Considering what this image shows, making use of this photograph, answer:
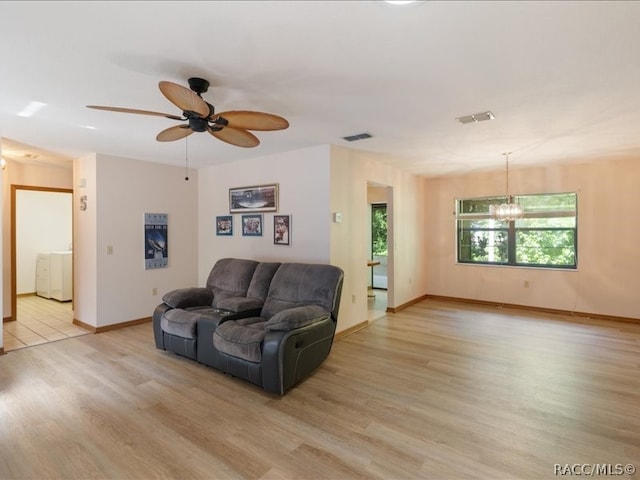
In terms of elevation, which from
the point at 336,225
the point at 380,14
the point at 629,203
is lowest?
the point at 336,225

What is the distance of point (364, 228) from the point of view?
4750 mm

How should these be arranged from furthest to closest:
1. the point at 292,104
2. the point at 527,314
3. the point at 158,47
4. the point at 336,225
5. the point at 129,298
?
1. the point at 527,314
2. the point at 129,298
3. the point at 336,225
4. the point at 292,104
5. the point at 158,47

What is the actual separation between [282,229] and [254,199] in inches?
28.6

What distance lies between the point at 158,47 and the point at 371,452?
2.77m

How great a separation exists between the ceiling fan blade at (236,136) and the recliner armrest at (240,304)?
1648mm

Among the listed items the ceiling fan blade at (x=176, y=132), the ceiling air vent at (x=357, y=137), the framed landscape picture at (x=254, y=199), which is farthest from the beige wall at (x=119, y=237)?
the ceiling air vent at (x=357, y=137)

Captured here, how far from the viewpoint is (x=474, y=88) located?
8.09 feet

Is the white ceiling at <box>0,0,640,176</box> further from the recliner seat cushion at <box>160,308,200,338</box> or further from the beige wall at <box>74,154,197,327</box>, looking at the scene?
the recliner seat cushion at <box>160,308,200,338</box>

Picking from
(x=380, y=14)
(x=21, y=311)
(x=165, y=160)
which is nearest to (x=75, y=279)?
(x=21, y=311)

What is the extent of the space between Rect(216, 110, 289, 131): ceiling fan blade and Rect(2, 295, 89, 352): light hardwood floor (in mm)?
3889

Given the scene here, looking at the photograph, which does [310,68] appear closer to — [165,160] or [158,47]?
[158,47]

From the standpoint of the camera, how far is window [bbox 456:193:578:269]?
Result: 216 inches

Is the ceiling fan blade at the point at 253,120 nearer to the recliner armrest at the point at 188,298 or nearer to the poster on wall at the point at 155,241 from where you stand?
the recliner armrest at the point at 188,298

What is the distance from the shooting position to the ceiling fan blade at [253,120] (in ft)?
7.22
